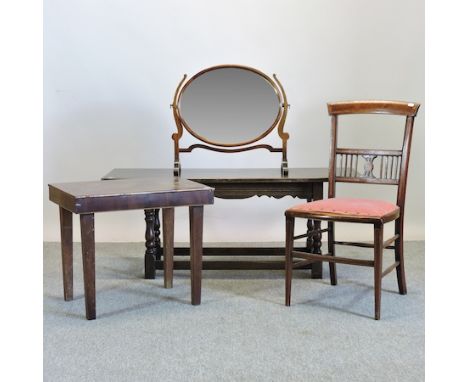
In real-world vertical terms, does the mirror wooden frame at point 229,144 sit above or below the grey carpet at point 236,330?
above

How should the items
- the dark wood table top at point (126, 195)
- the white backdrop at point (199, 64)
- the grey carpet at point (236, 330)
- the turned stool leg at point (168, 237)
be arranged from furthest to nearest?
the white backdrop at point (199, 64), the turned stool leg at point (168, 237), the dark wood table top at point (126, 195), the grey carpet at point (236, 330)

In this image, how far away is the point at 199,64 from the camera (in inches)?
175

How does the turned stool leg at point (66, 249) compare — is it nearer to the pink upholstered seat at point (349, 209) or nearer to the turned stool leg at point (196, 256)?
the turned stool leg at point (196, 256)

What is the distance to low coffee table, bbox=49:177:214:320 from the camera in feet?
9.46

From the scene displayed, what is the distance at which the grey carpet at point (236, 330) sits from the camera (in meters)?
2.38

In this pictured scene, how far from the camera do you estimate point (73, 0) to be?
14.5ft

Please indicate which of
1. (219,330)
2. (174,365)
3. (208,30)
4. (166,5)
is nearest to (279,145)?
(208,30)

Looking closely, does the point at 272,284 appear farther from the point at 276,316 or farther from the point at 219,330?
the point at 219,330

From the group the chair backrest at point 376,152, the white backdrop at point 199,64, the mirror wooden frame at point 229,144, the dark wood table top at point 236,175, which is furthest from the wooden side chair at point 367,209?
the white backdrop at point 199,64

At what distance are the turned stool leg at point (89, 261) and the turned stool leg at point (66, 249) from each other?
33 cm

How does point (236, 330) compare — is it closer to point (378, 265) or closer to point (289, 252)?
point (289, 252)

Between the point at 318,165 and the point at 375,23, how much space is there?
3.25 feet

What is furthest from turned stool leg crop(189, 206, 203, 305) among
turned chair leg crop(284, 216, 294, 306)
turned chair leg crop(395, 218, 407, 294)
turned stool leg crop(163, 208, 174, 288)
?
turned chair leg crop(395, 218, 407, 294)

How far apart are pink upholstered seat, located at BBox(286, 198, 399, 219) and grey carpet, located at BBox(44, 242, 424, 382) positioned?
0.44 m
